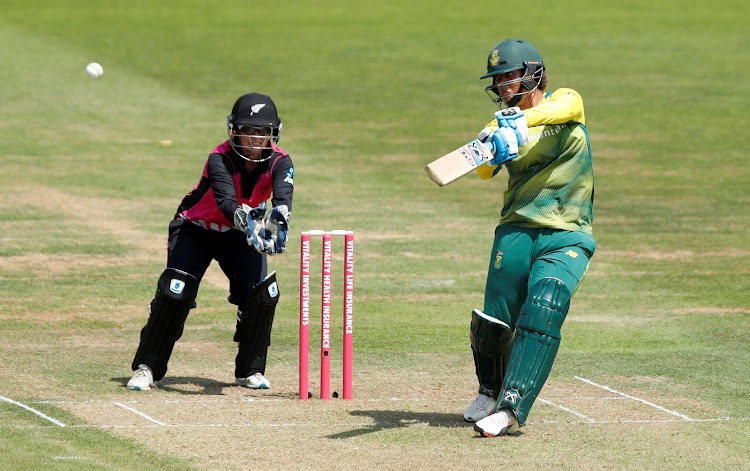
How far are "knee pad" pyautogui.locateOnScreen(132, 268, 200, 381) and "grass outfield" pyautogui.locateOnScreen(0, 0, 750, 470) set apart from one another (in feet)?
0.72

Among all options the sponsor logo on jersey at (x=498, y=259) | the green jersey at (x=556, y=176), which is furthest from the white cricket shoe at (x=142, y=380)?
the green jersey at (x=556, y=176)

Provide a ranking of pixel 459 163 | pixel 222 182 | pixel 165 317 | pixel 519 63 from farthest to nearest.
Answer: pixel 165 317, pixel 222 182, pixel 519 63, pixel 459 163

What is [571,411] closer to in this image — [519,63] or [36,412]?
[519,63]

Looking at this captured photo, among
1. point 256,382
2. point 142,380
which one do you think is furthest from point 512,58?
point 142,380

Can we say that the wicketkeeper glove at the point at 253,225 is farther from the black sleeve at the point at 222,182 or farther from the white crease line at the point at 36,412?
the white crease line at the point at 36,412

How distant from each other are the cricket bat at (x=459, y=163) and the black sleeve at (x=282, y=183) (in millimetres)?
1595

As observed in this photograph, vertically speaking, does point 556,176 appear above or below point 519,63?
below

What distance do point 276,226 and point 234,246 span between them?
59cm

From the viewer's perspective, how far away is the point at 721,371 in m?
8.88

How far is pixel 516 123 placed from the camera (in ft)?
22.0

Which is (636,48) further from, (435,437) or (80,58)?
(435,437)

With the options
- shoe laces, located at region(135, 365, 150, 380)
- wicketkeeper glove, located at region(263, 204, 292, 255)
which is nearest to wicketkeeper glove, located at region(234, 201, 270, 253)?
wicketkeeper glove, located at region(263, 204, 292, 255)

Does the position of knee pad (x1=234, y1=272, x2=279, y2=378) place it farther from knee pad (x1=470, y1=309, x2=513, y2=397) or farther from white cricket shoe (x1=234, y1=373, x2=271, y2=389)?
knee pad (x1=470, y1=309, x2=513, y2=397)

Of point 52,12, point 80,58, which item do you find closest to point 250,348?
point 80,58
